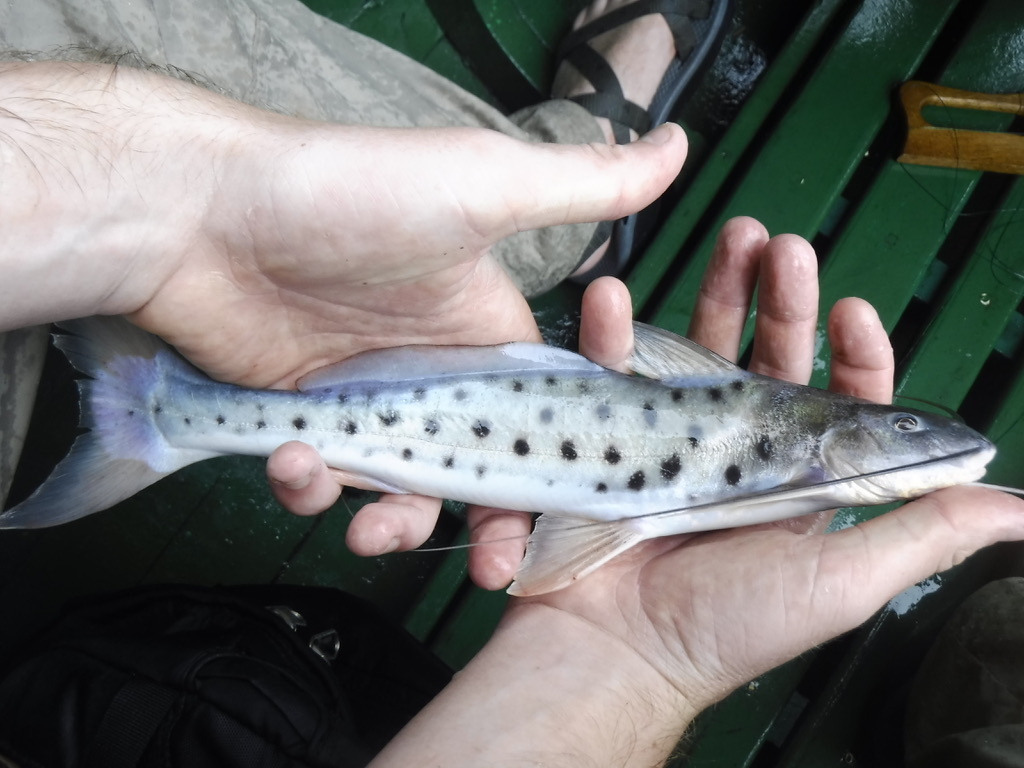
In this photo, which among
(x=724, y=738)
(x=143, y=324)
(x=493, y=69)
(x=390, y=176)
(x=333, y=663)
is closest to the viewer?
(x=390, y=176)

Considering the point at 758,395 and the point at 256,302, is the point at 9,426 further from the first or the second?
the point at 758,395

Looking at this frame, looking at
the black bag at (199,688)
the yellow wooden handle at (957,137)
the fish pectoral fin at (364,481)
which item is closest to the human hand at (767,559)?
the fish pectoral fin at (364,481)

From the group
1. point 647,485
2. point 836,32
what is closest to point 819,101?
point 836,32

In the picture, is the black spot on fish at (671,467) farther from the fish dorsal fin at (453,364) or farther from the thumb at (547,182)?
the thumb at (547,182)

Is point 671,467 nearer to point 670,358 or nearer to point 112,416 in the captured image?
point 670,358

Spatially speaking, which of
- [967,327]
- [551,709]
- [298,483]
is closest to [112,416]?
[298,483]

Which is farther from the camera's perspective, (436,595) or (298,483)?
(436,595)
